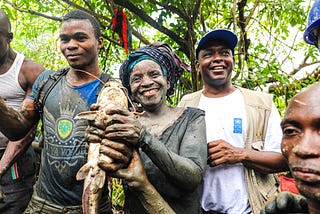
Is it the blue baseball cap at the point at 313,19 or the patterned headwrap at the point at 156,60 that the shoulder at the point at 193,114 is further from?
the blue baseball cap at the point at 313,19

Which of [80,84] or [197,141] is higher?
[80,84]

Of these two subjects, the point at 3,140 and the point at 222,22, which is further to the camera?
the point at 222,22

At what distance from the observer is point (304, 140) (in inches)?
53.6

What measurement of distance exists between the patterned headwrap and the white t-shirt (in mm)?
376

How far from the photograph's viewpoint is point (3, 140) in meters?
3.12

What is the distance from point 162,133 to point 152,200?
432 millimetres

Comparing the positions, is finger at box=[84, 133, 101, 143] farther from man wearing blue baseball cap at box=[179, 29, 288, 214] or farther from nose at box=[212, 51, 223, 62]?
nose at box=[212, 51, 223, 62]

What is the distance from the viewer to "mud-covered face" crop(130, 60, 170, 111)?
224cm

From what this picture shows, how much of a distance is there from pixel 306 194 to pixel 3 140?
251 centimetres

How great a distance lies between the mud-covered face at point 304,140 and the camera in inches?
51.6

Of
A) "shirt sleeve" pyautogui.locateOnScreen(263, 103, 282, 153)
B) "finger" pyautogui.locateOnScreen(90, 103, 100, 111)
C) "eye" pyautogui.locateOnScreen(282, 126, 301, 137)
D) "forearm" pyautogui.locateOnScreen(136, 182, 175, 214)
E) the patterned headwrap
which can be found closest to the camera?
"eye" pyautogui.locateOnScreen(282, 126, 301, 137)

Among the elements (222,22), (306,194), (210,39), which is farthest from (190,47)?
(306,194)

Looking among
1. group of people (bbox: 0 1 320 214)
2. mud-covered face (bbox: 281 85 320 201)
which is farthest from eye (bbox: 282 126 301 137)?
group of people (bbox: 0 1 320 214)

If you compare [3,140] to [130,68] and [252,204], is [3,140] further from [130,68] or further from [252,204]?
[252,204]
